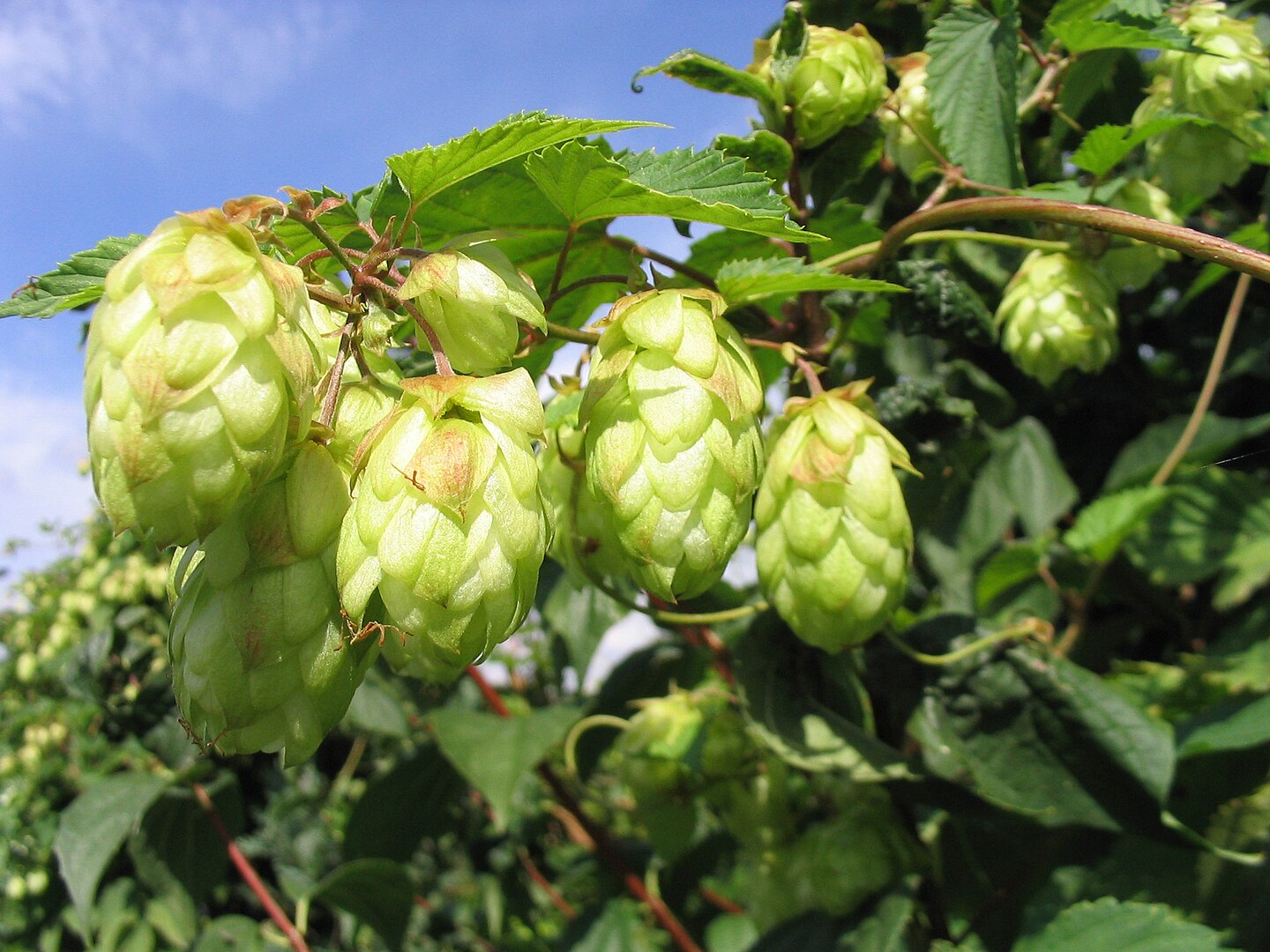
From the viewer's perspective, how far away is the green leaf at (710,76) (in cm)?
123

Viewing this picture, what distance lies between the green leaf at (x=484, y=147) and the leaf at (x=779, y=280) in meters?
0.18

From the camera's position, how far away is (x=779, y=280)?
866mm

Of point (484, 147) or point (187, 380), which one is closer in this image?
point (187, 380)

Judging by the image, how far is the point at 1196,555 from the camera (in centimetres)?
204

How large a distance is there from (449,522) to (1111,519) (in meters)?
1.67

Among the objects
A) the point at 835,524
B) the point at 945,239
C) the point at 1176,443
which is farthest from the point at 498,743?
the point at 1176,443

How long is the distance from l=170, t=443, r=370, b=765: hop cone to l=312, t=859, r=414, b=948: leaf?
1.42 m

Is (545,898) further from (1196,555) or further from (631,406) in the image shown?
(631,406)

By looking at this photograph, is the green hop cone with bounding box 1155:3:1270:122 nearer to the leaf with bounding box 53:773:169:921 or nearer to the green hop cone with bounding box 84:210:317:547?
the green hop cone with bounding box 84:210:317:547

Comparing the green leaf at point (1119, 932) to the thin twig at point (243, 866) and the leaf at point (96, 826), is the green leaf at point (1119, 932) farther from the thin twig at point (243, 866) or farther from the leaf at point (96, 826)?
the leaf at point (96, 826)

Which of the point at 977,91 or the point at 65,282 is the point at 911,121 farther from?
the point at 65,282

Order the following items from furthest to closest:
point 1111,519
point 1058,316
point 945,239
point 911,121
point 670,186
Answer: point 1111,519
point 911,121
point 1058,316
point 945,239
point 670,186

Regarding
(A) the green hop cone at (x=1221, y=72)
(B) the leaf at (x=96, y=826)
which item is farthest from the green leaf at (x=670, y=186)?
(B) the leaf at (x=96, y=826)

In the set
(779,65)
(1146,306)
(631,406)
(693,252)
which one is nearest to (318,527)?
(631,406)
